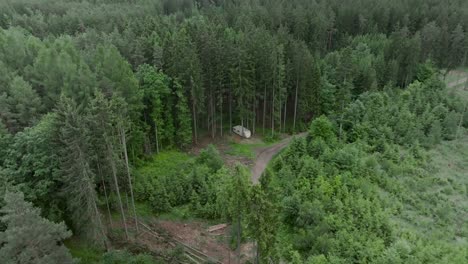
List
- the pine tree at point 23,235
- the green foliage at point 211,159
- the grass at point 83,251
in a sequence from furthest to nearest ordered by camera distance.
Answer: the green foliage at point 211,159 < the grass at point 83,251 < the pine tree at point 23,235

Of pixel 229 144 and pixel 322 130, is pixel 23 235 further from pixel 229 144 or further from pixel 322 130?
pixel 322 130

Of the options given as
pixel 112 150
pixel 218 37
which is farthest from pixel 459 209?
pixel 218 37

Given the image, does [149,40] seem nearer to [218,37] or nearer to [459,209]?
[218,37]

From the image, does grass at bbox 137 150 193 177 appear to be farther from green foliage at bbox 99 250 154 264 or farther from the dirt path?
green foliage at bbox 99 250 154 264

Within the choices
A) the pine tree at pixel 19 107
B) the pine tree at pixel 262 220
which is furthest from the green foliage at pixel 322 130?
the pine tree at pixel 19 107

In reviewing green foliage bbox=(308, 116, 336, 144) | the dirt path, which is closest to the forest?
green foliage bbox=(308, 116, 336, 144)

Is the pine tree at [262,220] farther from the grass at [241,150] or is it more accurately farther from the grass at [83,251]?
the grass at [241,150]
